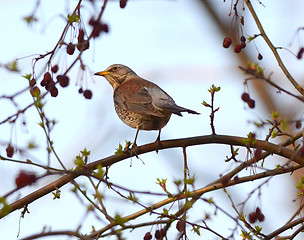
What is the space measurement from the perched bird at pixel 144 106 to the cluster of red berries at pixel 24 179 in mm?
2182

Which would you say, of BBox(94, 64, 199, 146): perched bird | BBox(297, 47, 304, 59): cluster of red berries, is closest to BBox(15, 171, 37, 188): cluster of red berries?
BBox(297, 47, 304, 59): cluster of red berries

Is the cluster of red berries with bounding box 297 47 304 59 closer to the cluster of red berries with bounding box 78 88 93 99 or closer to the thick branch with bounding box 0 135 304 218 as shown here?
the thick branch with bounding box 0 135 304 218

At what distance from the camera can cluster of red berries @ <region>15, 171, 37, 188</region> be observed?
7.86ft

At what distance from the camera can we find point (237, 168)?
13.2 feet

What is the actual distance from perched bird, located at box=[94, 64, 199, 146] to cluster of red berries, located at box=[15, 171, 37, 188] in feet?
7.16

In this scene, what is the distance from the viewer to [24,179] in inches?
94.8

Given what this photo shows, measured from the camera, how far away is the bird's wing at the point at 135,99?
517 centimetres

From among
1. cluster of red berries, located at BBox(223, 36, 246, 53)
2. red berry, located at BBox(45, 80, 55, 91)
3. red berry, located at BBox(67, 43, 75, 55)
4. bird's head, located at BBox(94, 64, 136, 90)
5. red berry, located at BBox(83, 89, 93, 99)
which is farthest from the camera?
bird's head, located at BBox(94, 64, 136, 90)

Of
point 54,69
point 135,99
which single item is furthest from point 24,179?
point 135,99

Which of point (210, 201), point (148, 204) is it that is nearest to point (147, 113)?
point (148, 204)

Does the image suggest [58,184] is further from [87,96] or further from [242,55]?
[242,55]

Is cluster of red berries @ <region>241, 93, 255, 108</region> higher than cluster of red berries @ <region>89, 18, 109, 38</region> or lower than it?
lower

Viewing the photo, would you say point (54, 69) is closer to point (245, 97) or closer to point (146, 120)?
point (245, 97)

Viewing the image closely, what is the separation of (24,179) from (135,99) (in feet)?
10.7
